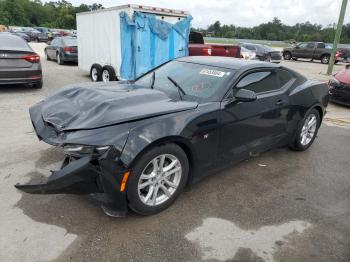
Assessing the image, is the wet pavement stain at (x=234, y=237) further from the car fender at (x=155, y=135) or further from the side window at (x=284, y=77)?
the side window at (x=284, y=77)

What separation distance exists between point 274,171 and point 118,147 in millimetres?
2559

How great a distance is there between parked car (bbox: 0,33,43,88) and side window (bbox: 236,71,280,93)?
634 cm

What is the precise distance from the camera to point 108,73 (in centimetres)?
1005

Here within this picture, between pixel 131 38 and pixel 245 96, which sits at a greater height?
pixel 131 38

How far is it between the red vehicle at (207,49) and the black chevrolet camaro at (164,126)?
6.83 metres

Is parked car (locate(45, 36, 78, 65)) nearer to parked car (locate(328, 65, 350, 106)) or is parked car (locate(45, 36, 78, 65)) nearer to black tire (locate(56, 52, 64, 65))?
black tire (locate(56, 52, 64, 65))

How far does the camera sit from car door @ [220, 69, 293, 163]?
147 inches

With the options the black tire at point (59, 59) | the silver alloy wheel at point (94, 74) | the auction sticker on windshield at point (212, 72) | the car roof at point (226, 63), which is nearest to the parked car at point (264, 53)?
the black tire at point (59, 59)

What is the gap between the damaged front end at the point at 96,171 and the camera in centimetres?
279

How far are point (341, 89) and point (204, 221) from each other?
24.9 feet

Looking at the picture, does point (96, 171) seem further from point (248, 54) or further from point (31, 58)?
point (248, 54)

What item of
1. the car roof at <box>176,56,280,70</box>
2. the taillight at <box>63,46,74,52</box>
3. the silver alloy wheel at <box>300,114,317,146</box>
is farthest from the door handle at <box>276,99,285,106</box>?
the taillight at <box>63,46,74,52</box>

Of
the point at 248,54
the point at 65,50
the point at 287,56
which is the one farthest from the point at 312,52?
the point at 65,50

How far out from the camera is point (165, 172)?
323 cm
